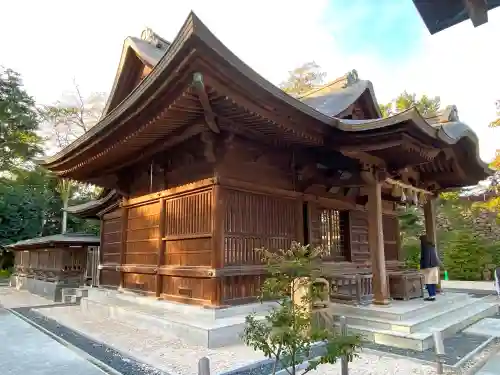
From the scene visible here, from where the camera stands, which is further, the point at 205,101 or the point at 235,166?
the point at 235,166

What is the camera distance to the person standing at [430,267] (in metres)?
7.32

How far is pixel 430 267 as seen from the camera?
755 centimetres

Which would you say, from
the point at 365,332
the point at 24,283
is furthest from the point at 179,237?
the point at 24,283

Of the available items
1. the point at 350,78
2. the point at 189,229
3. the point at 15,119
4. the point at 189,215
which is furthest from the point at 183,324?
the point at 15,119

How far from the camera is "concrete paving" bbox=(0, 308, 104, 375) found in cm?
432

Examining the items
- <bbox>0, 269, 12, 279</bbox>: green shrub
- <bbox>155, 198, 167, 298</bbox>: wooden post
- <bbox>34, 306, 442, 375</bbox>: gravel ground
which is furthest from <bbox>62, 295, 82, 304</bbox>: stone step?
<bbox>0, 269, 12, 279</bbox>: green shrub

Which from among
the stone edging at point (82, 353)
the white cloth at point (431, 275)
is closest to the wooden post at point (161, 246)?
the stone edging at point (82, 353)

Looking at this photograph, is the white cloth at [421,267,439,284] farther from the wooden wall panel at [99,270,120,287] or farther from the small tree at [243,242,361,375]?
the wooden wall panel at [99,270,120,287]

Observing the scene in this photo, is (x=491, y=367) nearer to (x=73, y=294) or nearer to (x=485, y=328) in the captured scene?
(x=485, y=328)

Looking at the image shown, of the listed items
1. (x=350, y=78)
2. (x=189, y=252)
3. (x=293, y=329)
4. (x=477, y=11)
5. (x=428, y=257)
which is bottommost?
(x=293, y=329)

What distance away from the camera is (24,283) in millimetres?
16797

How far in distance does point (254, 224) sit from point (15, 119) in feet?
54.4

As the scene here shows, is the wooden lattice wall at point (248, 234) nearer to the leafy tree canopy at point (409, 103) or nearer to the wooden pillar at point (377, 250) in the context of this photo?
the wooden pillar at point (377, 250)

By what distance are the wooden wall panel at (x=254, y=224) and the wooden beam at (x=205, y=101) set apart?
48.9 inches
